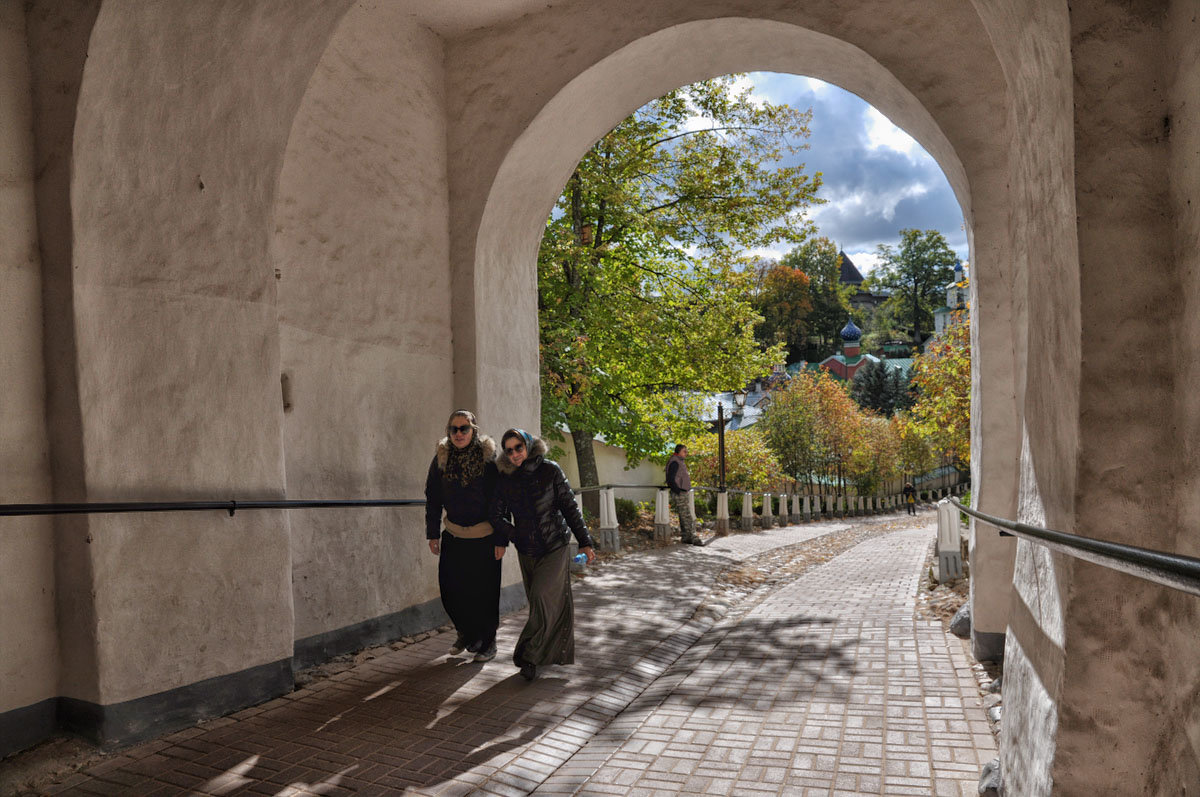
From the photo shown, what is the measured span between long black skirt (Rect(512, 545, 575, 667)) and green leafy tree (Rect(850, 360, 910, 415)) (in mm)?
61009

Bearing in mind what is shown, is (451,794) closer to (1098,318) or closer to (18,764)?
(18,764)

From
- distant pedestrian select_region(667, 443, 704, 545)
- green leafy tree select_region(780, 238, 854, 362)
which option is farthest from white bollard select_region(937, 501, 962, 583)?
green leafy tree select_region(780, 238, 854, 362)

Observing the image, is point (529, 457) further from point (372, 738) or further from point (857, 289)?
point (857, 289)

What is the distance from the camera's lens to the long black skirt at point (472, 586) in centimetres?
610

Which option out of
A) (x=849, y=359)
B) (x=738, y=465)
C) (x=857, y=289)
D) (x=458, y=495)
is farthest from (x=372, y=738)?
(x=857, y=289)

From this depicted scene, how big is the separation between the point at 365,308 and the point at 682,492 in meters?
8.66

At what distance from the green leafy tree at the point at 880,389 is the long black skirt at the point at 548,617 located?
61009 mm

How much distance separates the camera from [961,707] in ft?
15.8

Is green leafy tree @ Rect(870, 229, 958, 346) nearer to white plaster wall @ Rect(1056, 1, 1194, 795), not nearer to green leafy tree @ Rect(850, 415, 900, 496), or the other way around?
green leafy tree @ Rect(850, 415, 900, 496)

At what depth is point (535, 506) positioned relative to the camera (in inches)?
233

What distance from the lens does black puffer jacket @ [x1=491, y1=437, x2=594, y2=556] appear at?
5.90 metres

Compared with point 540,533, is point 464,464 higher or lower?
higher

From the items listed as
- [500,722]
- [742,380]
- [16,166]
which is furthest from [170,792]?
[742,380]

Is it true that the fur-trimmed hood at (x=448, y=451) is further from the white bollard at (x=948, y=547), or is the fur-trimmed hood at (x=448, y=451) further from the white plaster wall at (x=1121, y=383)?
the white bollard at (x=948, y=547)
